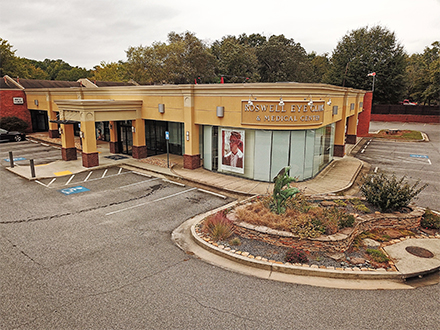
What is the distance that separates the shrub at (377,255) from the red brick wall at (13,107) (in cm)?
4026

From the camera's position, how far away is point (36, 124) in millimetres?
38906

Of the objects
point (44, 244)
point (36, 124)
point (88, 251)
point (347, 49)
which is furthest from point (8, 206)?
point (347, 49)

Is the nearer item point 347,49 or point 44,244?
point 44,244

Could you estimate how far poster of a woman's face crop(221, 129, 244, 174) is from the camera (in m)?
18.8

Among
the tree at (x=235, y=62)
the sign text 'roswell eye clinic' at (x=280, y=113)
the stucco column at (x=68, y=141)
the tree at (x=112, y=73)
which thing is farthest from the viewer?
the tree at (x=112, y=73)

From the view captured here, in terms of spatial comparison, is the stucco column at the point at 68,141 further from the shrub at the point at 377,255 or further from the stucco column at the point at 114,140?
the shrub at the point at 377,255

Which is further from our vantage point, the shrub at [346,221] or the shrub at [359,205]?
the shrub at [359,205]

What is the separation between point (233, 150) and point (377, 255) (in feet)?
36.0

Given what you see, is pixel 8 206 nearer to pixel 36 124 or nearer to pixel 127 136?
pixel 127 136

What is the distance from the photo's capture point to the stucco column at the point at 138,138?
79.2ft

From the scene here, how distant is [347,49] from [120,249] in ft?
201

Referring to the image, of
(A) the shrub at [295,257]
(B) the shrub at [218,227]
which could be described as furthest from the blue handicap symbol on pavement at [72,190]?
(A) the shrub at [295,257]

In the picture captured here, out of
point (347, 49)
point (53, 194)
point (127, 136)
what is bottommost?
point (53, 194)

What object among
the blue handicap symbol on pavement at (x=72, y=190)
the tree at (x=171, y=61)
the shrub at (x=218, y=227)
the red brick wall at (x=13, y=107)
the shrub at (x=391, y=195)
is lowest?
the blue handicap symbol on pavement at (x=72, y=190)
